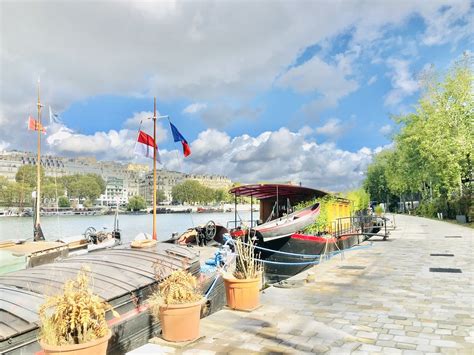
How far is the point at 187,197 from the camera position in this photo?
486 ft

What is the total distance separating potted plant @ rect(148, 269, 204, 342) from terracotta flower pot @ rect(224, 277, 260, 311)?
1.42 metres

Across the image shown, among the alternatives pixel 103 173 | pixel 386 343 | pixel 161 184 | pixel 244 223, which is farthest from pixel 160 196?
pixel 386 343

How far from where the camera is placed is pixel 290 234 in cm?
1390

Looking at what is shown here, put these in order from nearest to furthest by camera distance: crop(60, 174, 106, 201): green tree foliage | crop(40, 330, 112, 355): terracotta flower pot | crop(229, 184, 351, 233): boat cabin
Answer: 1. crop(40, 330, 112, 355): terracotta flower pot
2. crop(229, 184, 351, 233): boat cabin
3. crop(60, 174, 106, 201): green tree foliage

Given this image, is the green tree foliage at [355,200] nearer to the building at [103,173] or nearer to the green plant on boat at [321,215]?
the green plant on boat at [321,215]

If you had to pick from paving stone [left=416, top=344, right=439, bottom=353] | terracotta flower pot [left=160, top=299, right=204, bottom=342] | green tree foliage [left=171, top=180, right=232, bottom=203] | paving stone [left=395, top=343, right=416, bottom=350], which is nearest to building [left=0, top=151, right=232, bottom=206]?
green tree foliage [left=171, top=180, right=232, bottom=203]

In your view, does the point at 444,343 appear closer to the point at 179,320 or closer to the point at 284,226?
the point at 179,320

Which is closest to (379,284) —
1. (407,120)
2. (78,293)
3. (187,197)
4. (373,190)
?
(78,293)

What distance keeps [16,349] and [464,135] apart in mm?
33260

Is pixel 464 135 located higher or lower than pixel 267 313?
higher

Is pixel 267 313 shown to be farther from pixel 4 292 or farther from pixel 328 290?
pixel 4 292

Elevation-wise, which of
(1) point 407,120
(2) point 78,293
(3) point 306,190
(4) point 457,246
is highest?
(1) point 407,120

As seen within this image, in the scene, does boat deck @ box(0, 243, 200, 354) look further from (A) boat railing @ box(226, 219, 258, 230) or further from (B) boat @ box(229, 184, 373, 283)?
(A) boat railing @ box(226, 219, 258, 230)

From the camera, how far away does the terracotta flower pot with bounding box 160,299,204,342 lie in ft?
15.8
